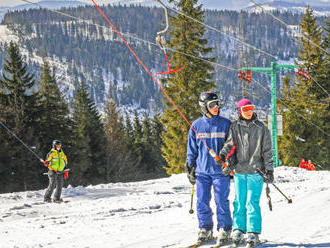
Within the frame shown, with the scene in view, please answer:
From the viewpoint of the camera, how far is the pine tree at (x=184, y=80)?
105 ft

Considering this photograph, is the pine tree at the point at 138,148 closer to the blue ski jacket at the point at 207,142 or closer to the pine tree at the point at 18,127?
the pine tree at the point at 18,127

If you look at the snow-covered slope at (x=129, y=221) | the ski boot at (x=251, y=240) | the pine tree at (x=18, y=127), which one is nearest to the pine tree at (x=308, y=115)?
the pine tree at (x=18, y=127)

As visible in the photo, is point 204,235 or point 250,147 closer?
point 250,147

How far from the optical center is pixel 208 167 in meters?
5.91

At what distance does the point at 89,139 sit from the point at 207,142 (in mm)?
42521

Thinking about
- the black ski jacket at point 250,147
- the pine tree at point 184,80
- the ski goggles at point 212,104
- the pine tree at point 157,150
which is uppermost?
the pine tree at point 184,80

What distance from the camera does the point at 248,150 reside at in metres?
5.62

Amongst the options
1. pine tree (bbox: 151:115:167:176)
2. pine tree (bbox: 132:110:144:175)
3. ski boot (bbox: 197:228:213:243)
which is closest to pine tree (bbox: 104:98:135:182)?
pine tree (bbox: 132:110:144:175)

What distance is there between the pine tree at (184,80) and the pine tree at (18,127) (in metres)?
11.9

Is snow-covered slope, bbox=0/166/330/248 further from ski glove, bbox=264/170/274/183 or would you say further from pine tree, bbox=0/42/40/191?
pine tree, bbox=0/42/40/191

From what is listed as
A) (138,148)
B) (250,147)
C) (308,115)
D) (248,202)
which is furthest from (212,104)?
(138,148)

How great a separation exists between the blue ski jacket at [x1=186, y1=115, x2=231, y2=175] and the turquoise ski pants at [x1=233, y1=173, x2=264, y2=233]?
1.23 feet

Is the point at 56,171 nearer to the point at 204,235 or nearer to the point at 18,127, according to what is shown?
the point at 204,235

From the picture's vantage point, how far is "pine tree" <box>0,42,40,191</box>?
34344mm
